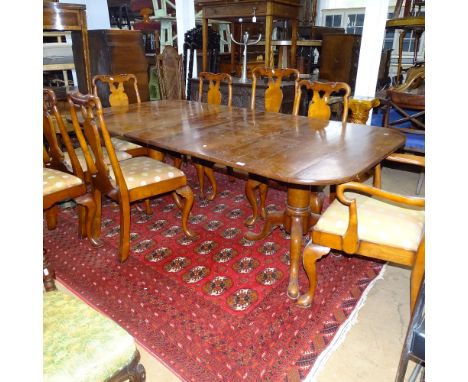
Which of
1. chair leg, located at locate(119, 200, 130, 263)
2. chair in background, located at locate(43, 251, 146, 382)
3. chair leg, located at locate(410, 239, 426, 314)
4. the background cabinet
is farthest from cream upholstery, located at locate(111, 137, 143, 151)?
the background cabinet

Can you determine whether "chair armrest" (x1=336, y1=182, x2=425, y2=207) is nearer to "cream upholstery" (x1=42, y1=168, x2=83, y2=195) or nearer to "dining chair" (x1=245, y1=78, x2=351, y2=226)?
"dining chair" (x1=245, y1=78, x2=351, y2=226)

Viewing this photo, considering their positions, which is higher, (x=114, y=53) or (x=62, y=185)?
(x=114, y=53)

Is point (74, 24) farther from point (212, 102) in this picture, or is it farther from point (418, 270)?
point (418, 270)

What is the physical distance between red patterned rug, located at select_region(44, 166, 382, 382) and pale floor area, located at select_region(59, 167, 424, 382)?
0.19 ft

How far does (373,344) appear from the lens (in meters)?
1.51

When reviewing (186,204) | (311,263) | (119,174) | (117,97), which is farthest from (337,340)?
(117,97)

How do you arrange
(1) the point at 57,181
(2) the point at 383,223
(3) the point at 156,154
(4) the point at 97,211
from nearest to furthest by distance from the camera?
(2) the point at 383,223 < (1) the point at 57,181 < (4) the point at 97,211 < (3) the point at 156,154

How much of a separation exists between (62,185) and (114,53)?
2.66m

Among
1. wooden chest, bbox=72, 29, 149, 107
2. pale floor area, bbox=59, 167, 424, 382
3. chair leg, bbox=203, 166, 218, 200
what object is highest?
wooden chest, bbox=72, 29, 149, 107

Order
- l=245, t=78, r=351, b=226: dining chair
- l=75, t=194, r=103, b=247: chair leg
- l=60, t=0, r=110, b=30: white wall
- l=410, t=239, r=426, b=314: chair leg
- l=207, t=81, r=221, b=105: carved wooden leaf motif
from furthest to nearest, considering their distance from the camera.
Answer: l=60, t=0, r=110, b=30: white wall → l=207, t=81, r=221, b=105: carved wooden leaf motif → l=245, t=78, r=351, b=226: dining chair → l=75, t=194, r=103, b=247: chair leg → l=410, t=239, r=426, b=314: chair leg

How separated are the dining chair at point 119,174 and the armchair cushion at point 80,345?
3.09 ft

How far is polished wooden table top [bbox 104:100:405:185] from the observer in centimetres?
145

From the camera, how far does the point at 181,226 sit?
2.43 m

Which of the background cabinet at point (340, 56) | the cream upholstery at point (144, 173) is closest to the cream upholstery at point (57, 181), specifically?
the cream upholstery at point (144, 173)
